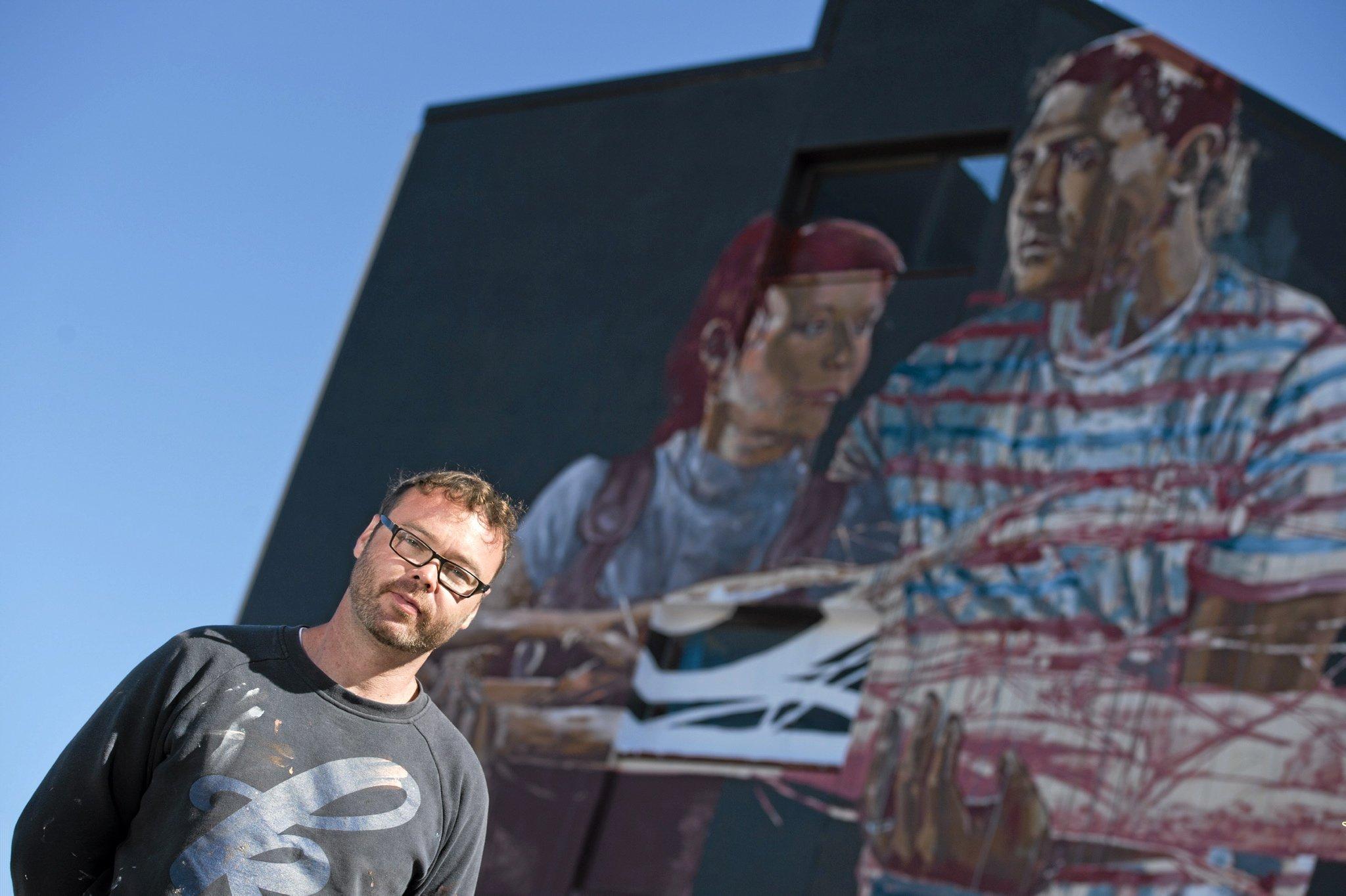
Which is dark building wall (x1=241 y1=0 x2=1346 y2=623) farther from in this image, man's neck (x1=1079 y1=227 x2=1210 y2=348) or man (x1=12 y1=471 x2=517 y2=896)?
man (x1=12 y1=471 x2=517 y2=896)

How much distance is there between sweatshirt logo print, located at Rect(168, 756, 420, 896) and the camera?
2.70 m

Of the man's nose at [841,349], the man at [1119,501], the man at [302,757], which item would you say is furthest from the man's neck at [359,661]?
the man's nose at [841,349]

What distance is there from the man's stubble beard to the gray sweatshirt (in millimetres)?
138

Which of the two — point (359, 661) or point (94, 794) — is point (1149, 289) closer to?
point (359, 661)

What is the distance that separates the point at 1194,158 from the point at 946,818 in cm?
575

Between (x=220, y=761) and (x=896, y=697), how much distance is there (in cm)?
931

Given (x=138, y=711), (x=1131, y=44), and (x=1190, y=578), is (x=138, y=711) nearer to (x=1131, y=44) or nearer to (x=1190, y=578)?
(x=1190, y=578)


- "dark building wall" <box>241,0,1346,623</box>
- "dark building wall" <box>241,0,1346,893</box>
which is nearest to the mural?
"dark building wall" <box>241,0,1346,893</box>

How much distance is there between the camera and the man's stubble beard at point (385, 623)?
2.92 m

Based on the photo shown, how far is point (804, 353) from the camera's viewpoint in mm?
13906

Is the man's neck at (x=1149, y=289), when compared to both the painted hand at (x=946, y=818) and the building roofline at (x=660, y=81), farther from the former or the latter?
the building roofline at (x=660, y=81)

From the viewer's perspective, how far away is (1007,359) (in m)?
12.5

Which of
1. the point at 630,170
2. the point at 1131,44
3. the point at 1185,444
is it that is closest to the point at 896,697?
the point at 1185,444

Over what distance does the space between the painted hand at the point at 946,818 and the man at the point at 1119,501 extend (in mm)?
18
